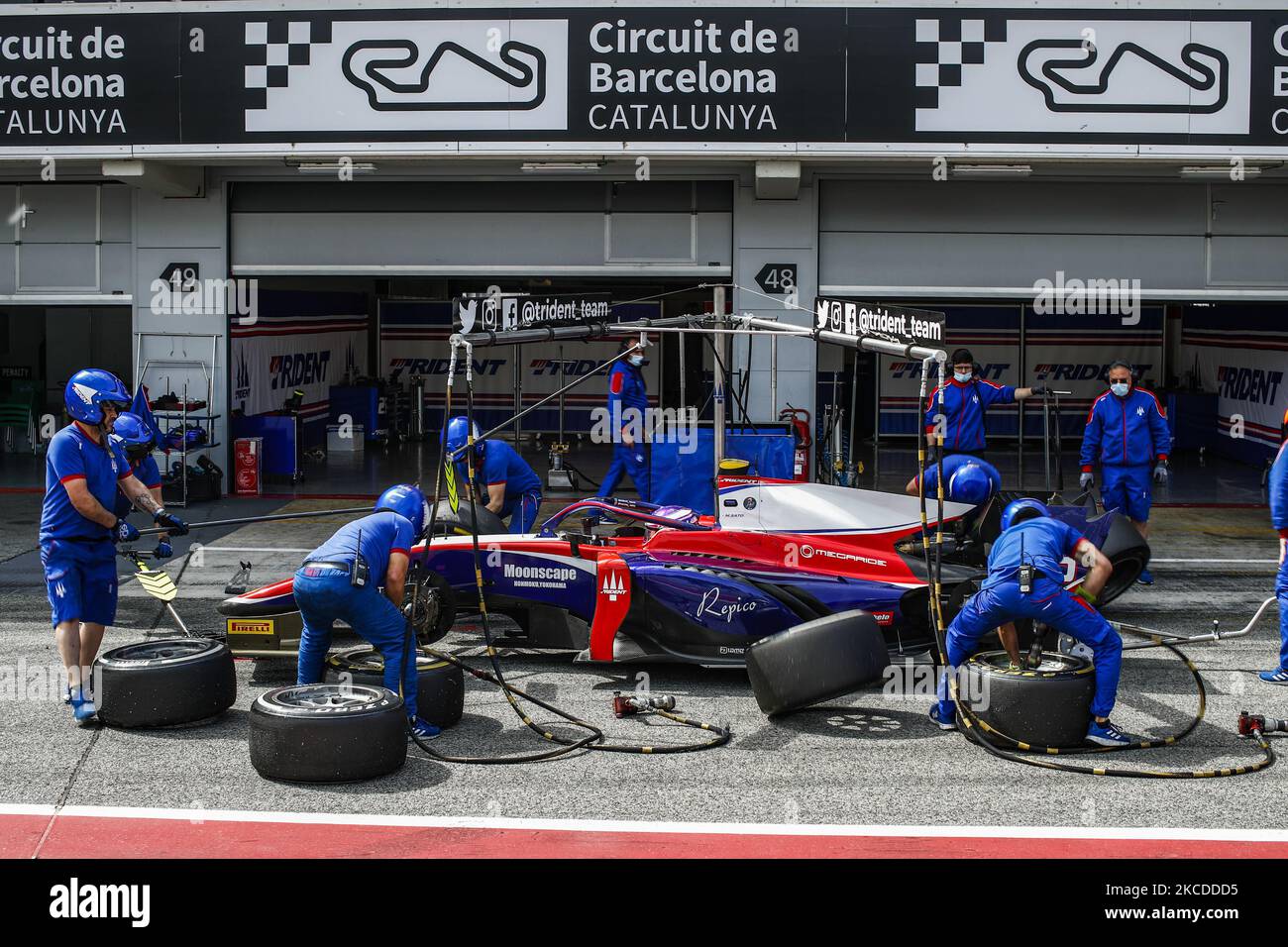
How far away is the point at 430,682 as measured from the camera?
7867mm

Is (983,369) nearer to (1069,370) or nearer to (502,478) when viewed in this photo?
(1069,370)

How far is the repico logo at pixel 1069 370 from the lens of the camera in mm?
23812

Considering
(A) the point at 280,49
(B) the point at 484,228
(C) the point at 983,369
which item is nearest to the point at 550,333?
(B) the point at 484,228

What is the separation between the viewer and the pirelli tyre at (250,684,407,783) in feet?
22.8

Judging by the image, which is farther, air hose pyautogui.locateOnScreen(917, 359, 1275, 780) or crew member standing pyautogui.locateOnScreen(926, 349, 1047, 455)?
crew member standing pyautogui.locateOnScreen(926, 349, 1047, 455)

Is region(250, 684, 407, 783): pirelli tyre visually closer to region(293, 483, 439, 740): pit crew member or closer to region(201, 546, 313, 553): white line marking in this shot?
region(293, 483, 439, 740): pit crew member

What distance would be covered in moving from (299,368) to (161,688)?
14.0 meters

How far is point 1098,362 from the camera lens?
2386cm

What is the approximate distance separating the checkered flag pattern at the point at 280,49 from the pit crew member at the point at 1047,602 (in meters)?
10.9

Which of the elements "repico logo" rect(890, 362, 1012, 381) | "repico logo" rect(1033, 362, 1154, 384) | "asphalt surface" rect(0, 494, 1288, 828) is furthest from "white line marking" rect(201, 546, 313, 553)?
"repico logo" rect(1033, 362, 1154, 384)

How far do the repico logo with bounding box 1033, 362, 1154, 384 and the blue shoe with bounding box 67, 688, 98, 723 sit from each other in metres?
18.7

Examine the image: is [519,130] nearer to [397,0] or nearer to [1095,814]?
[397,0]
